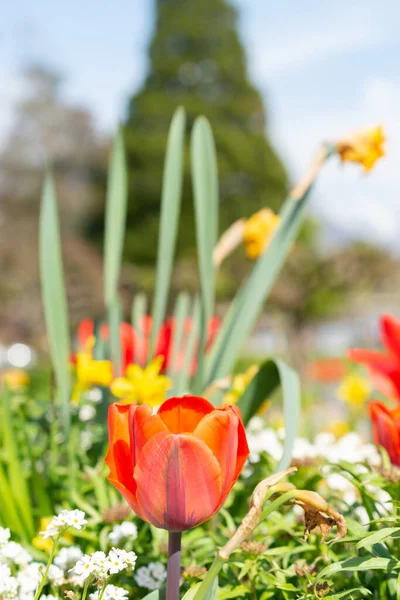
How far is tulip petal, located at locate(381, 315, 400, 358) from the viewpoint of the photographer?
36.1 inches

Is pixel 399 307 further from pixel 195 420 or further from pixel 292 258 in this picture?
pixel 195 420

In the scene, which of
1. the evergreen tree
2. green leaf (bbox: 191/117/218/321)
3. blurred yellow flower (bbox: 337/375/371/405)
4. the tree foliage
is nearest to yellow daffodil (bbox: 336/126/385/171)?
green leaf (bbox: 191/117/218/321)

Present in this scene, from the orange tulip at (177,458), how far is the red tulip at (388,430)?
26 cm

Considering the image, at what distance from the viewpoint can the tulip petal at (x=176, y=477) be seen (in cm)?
53

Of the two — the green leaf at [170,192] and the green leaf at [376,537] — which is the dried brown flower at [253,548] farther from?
the green leaf at [170,192]

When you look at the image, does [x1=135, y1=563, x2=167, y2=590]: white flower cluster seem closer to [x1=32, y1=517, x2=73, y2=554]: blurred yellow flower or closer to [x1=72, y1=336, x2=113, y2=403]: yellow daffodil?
[x1=32, y1=517, x2=73, y2=554]: blurred yellow flower

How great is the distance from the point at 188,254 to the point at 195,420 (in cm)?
1661

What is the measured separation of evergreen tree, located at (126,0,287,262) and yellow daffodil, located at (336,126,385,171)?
16325 millimetres

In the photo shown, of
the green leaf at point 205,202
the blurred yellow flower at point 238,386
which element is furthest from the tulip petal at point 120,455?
the blurred yellow flower at point 238,386

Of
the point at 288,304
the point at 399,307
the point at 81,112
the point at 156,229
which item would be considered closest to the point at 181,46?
the point at 81,112

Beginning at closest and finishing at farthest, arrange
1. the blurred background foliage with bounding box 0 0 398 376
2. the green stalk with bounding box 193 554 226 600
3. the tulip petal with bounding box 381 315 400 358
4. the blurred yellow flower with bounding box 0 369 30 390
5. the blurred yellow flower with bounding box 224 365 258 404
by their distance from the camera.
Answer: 1. the green stalk with bounding box 193 554 226 600
2. the tulip petal with bounding box 381 315 400 358
3. the blurred yellow flower with bounding box 224 365 258 404
4. the blurred yellow flower with bounding box 0 369 30 390
5. the blurred background foliage with bounding box 0 0 398 376

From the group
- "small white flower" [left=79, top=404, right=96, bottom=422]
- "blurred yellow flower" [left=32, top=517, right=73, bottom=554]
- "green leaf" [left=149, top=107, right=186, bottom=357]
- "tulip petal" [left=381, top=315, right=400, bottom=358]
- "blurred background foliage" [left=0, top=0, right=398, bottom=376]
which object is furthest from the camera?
"blurred background foliage" [left=0, top=0, right=398, bottom=376]

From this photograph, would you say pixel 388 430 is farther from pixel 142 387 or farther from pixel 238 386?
pixel 238 386

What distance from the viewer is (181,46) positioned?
1978cm
